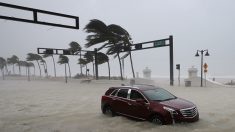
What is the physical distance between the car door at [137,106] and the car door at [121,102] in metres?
0.34

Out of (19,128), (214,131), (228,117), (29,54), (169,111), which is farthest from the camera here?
(29,54)

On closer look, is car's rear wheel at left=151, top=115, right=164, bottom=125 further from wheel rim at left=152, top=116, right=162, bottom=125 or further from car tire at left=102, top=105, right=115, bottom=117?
car tire at left=102, top=105, right=115, bottom=117

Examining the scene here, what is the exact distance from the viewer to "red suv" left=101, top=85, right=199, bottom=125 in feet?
30.6

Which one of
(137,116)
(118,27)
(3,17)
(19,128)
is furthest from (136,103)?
(118,27)

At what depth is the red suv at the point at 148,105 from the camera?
9319 mm

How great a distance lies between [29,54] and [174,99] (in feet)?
291

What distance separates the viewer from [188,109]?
952 centimetres

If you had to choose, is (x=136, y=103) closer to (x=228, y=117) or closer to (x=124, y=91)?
(x=124, y=91)

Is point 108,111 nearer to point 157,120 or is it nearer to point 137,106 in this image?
point 137,106

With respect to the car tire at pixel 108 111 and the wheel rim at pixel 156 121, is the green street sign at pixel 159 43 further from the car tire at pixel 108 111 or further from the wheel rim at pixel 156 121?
the wheel rim at pixel 156 121

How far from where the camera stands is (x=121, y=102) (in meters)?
11.3

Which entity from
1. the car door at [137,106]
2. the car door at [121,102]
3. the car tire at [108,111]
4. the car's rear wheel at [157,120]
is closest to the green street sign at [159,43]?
the car tire at [108,111]

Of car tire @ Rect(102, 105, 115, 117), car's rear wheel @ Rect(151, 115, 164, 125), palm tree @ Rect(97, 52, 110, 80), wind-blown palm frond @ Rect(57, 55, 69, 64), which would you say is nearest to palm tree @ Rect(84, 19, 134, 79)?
palm tree @ Rect(97, 52, 110, 80)

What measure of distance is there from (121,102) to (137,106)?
1.13 m
